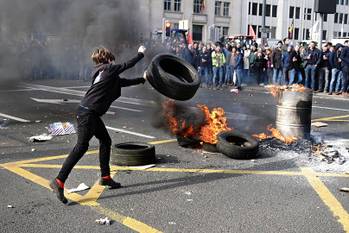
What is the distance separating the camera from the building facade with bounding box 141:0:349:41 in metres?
64.5

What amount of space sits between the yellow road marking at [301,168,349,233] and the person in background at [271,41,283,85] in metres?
12.5

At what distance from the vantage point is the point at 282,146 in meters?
7.97

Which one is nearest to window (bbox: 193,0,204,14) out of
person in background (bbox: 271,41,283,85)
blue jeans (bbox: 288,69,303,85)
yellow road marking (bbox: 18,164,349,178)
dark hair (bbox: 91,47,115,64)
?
person in background (bbox: 271,41,283,85)

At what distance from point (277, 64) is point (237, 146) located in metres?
12.3

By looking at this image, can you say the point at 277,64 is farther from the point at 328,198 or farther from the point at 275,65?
the point at 328,198

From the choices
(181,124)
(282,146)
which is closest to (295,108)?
(282,146)

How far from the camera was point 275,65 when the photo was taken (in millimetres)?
18969

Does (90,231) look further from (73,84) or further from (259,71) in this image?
(259,71)

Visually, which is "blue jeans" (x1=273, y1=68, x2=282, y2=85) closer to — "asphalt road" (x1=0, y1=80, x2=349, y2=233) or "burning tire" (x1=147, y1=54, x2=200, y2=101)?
"asphalt road" (x1=0, y1=80, x2=349, y2=233)

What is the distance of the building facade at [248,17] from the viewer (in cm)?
6450

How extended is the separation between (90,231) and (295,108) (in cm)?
503

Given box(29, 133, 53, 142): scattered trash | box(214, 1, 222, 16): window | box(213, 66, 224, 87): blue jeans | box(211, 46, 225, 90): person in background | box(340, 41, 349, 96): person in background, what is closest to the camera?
box(29, 133, 53, 142): scattered trash

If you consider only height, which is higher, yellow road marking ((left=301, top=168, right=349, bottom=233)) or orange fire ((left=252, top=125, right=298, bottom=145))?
orange fire ((left=252, top=125, right=298, bottom=145))

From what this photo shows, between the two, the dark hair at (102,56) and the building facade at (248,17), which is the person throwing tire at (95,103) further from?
the building facade at (248,17)
